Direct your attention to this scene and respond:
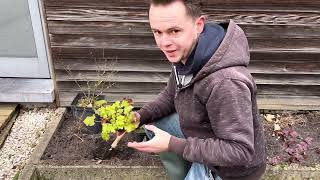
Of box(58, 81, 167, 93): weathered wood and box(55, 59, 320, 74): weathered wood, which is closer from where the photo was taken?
box(55, 59, 320, 74): weathered wood

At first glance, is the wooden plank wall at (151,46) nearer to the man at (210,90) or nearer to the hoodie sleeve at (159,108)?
the hoodie sleeve at (159,108)

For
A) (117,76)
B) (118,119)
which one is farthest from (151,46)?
(118,119)

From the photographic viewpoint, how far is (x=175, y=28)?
197 cm

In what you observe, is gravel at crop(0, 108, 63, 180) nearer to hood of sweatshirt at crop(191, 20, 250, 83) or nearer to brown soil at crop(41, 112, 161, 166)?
brown soil at crop(41, 112, 161, 166)

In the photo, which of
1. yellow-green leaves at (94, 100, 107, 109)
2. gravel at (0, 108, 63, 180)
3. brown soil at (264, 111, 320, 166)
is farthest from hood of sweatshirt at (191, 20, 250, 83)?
gravel at (0, 108, 63, 180)

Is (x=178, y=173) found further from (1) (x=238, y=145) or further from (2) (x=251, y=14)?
(2) (x=251, y=14)

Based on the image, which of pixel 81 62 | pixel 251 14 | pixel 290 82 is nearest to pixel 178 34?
pixel 251 14

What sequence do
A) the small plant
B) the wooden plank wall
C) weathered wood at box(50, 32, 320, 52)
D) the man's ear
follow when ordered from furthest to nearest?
1. weathered wood at box(50, 32, 320, 52)
2. the wooden plank wall
3. the small plant
4. the man's ear

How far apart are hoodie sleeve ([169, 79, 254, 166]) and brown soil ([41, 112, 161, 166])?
1.08 metres

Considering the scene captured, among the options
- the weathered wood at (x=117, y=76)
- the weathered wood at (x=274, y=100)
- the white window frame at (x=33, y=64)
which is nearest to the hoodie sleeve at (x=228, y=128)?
the weathered wood at (x=117, y=76)

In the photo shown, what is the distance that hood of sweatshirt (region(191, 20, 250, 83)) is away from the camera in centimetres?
200

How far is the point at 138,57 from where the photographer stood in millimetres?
3803

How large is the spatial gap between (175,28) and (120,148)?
5.44 ft

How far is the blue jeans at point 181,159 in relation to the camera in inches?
96.2
